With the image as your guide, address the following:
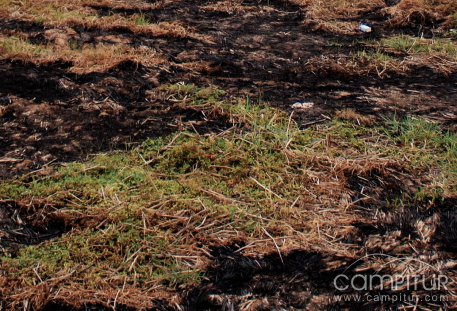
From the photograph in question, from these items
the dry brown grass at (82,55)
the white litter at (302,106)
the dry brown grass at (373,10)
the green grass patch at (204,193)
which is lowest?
the green grass patch at (204,193)

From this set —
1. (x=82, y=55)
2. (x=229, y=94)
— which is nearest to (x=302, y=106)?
(x=229, y=94)

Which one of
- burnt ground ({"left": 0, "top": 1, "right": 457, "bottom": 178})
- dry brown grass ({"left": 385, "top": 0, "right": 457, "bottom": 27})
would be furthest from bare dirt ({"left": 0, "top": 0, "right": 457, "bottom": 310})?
dry brown grass ({"left": 385, "top": 0, "right": 457, "bottom": 27})

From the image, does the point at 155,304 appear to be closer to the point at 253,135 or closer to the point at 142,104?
the point at 253,135

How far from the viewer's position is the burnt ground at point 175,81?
3168 mm

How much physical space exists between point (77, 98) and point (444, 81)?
208cm

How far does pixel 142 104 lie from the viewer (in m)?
3.47

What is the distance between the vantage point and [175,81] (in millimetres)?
3730

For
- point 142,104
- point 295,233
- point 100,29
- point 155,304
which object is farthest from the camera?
point 100,29

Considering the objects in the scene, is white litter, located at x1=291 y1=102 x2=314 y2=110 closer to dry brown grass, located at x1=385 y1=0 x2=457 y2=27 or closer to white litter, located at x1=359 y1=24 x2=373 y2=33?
white litter, located at x1=359 y1=24 x2=373 y2=33

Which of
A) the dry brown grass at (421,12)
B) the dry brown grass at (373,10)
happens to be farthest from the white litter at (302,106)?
the dry brown grass at (421,12)

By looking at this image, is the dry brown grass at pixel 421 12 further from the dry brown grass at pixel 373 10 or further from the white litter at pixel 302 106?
the white litter at pixel 302 106

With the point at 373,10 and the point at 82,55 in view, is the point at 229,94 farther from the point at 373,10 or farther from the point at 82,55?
the point at 373,10

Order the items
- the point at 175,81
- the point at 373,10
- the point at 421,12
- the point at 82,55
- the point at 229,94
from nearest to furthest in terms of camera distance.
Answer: the point at 229,94
the point at 175,81
the point at 82,55
the point at 421,12
the point at 373,10

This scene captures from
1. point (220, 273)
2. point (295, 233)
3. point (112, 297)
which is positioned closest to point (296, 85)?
point (295, 233)
